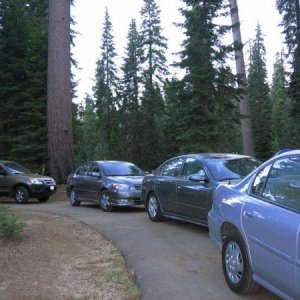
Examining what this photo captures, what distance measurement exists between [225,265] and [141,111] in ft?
148

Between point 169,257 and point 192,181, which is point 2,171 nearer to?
point 192,181

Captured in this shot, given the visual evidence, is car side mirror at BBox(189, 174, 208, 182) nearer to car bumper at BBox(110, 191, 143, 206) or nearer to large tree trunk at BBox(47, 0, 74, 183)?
car bumper at BBox(110, 191, 143, 206)

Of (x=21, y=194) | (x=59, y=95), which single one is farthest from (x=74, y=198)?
(x=59, y=95)

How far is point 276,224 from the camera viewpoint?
178 inches

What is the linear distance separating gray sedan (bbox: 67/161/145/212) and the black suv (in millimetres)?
1874

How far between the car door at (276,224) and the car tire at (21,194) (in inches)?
534

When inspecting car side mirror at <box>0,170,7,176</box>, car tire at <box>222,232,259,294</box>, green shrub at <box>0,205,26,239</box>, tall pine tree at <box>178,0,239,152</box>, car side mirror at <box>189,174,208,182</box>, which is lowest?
car tire at <box>222,232,259,294</box>

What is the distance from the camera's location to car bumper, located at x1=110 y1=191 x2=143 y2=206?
44.1 ft

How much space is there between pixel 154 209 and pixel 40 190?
766cm

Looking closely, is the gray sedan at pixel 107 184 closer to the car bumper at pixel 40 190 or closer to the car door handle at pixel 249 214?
the car bumper at pixel 40 190

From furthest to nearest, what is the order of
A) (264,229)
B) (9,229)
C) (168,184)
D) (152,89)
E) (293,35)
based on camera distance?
(152,89), (293,35), (168,184), (9,229), (264,229)

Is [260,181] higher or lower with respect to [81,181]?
lower

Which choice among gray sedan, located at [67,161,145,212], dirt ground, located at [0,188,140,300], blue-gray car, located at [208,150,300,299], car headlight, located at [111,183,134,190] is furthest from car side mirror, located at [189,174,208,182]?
car headlight, located at [111,183,134,190]

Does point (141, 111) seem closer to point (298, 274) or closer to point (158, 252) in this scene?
point (158, 252)
